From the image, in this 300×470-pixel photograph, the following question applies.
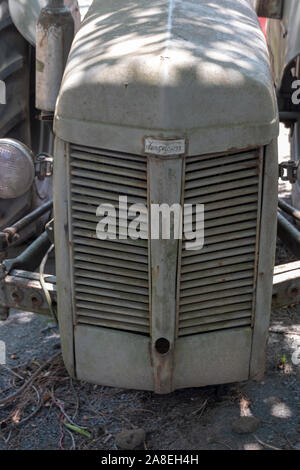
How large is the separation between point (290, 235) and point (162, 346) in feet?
3.68

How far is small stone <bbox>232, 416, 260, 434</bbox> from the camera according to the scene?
3305 mm

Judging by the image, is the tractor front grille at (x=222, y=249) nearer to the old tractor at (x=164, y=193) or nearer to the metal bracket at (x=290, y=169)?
the old tractor at (x=164, y=193)

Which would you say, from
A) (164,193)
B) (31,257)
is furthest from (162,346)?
(31,257)

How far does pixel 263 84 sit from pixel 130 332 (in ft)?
3.90

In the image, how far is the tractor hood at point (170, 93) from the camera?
2803 mm

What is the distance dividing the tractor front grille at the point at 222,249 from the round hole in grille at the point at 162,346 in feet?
0.30

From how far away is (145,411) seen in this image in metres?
3.50

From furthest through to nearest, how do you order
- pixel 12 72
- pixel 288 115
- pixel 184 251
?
pixel 288 115 < pixel 12 72 < pixel 184 251

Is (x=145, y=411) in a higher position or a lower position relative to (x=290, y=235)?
lower

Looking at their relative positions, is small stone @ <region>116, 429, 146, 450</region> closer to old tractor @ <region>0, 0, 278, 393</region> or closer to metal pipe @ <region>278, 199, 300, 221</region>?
old tractor @ <region>0, 0, 278, 393</region>

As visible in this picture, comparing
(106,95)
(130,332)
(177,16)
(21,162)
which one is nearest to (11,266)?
(21,162)

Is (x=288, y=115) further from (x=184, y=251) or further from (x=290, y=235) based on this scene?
(x=184, y=251)

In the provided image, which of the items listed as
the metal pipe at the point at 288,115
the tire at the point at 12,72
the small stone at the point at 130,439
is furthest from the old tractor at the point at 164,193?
the metal pipe at the point at 288,115

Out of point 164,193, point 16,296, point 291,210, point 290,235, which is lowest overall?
point 16,296
